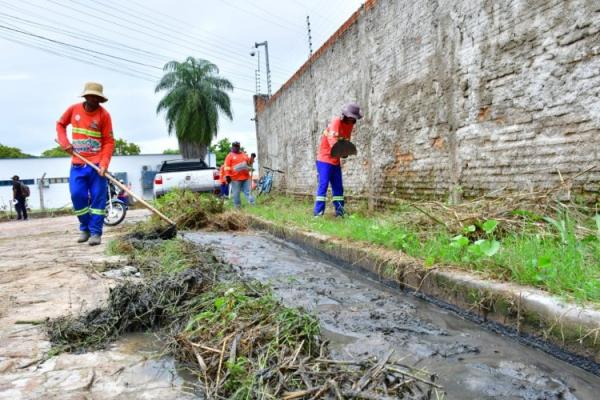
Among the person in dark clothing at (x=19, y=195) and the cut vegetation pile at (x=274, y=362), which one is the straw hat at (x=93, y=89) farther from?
the person in dark clothing at (x=19, y=195)

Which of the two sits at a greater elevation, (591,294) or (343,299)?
(591,294)

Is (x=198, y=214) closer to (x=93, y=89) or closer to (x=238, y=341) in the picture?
(x=93, y=89)

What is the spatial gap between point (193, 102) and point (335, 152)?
26747 mm

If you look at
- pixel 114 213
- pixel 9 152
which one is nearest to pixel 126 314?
pixel 114 213

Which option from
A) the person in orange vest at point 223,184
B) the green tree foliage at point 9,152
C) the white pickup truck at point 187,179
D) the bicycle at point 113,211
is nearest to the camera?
the bicycle at point 113,211

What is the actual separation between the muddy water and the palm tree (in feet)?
95.6

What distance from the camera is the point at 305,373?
1.52 meters

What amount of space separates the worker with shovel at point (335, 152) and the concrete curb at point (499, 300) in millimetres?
2627

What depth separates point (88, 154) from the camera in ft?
17.7

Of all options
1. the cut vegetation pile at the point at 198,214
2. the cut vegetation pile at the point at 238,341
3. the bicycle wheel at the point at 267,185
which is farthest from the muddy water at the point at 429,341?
the bicycle wheel at the point at 267,185

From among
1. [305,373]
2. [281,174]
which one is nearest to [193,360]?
[305,373]

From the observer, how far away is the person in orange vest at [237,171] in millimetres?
10234

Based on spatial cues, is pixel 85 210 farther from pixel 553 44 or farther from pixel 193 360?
pixel 553 44

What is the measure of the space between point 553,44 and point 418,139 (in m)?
2.26
